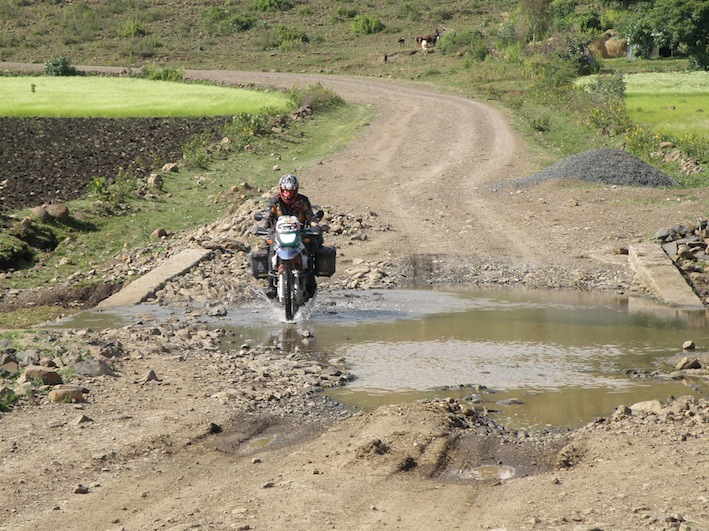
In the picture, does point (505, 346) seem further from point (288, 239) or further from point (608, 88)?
point (608, 88)

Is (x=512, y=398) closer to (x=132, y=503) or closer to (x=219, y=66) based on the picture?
(x=132, y=503)

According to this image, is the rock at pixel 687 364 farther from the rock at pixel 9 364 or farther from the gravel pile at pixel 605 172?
the gravel pile at pixel 605 172

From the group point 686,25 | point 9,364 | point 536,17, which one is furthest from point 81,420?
point 536,17

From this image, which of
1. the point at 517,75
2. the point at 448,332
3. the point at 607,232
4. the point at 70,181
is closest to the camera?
the point at 448,332

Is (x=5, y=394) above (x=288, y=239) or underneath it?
underneath

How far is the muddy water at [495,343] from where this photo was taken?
10.1 meters

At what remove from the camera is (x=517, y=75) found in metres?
48.6

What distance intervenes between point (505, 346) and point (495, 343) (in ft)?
0.55

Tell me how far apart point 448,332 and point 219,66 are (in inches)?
1907

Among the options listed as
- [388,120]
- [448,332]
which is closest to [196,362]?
[448,332]

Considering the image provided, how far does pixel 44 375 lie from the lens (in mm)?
10031

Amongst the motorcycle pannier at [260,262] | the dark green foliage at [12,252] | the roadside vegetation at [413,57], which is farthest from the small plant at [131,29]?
the motorcycle pannier at [260,262]

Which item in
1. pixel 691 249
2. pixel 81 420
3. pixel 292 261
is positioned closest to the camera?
pixel 81 420

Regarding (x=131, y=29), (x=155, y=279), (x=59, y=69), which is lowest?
(x=155, y=279)
